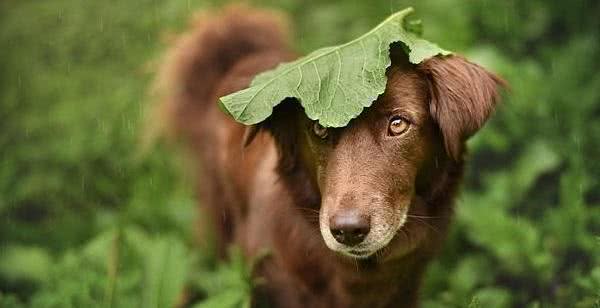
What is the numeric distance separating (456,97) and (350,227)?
2.18ft

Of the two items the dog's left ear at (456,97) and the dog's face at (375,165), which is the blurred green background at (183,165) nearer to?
the dog's left ear at (456,97)

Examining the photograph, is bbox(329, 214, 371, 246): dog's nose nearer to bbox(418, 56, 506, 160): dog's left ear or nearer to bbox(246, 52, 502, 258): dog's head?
Answer: bbox(246, 52, 502, 258): dog's head

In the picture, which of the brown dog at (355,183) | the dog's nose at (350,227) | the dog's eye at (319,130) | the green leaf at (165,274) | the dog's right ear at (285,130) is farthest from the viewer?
the green leaf at (165,274)

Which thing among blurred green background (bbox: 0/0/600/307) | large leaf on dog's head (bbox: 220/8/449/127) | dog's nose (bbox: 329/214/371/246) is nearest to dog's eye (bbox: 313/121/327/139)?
large leaf on dog's head (bbox: 220/8/449/127)

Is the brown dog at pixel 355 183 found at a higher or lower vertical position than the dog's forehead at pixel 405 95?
lower

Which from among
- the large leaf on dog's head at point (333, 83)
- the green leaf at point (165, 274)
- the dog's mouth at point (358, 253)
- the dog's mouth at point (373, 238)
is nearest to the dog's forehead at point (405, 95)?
the large leaf on dog's head at point (333, 83)

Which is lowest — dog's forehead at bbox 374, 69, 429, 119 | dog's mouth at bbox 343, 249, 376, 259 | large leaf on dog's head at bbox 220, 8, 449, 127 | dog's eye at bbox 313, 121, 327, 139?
dog's mouth at bbox 343, 249, 376, 259

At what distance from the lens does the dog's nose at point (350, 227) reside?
277 cm

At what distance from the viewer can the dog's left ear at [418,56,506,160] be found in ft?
9.84

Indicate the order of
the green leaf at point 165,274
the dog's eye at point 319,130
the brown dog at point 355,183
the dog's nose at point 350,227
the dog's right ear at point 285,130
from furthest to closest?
1. the green leaf at point 165,274
2. the dog's right ear at point 285,130
3. the dog's eye at point 319,130
4. the brown dog at point 355,183
5. the dog's nose at point 350,227

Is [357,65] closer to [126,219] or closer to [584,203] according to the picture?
[584,203]

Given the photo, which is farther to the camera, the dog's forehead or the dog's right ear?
the dog's right ear

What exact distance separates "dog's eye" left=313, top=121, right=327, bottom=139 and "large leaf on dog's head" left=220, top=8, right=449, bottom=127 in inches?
6.0

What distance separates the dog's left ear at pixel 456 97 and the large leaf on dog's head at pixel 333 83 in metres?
0.08
